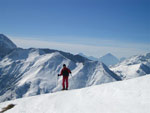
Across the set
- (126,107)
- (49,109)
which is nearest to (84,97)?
(49,109)

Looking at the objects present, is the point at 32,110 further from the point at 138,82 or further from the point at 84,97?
the point at 138,82

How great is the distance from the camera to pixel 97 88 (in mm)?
18594

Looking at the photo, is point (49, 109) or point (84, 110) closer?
point (84, 110)

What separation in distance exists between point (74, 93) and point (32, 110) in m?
4.78

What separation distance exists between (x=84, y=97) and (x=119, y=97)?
11.9 ft

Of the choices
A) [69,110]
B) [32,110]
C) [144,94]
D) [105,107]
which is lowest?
[32,110]

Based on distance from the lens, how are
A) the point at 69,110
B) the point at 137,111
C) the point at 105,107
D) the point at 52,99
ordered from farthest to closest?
1. the point at 52,99
2. the point at 69,110
3. the point at 105,107
4. the point at 137,111

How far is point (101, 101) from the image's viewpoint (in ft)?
49.4

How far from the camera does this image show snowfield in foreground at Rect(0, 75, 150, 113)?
13106 mm

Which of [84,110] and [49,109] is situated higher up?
[84,110]

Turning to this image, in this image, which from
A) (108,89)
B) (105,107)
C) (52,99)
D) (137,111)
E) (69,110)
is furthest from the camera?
A: (52,99)

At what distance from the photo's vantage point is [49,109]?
16.1 meters

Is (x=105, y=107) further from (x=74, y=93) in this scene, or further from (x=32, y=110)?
(x=32, y=110)

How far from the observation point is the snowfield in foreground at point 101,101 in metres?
13.1
